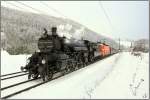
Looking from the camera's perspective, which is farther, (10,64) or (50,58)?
(10,64)

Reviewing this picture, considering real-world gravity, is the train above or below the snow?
above

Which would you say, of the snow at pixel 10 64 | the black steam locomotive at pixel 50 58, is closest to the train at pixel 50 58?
the black steam locomotive at pixel 50 58

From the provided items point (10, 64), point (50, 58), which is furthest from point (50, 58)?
point (10, 64)

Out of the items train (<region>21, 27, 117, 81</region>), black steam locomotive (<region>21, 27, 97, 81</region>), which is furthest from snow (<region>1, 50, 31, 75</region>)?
black steam locomotive (<region>21, 27, 97, 81</region>)

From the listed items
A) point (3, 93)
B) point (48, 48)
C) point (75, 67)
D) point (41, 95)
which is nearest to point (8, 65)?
point (75, 67)

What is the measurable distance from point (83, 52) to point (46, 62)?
9.94m

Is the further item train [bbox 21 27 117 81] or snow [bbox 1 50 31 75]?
snow [bbox 1 50 31 75]

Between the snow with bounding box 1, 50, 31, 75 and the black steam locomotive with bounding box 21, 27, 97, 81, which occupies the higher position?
the black steam locomotive with bounding box 21, 27, 97, 81

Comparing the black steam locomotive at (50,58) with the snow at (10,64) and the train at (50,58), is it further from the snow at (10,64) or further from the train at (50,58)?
the snow at (10,64)

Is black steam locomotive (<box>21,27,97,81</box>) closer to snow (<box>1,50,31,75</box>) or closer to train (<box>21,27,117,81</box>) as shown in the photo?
train (<box>21,27,117,81</box>)

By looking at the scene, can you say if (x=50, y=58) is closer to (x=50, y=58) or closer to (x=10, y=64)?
(x=50, y=58)

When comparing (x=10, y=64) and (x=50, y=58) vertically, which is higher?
(x=50, y=58)

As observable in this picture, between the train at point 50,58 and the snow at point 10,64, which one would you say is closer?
the train at point 50,58

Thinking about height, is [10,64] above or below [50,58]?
below
